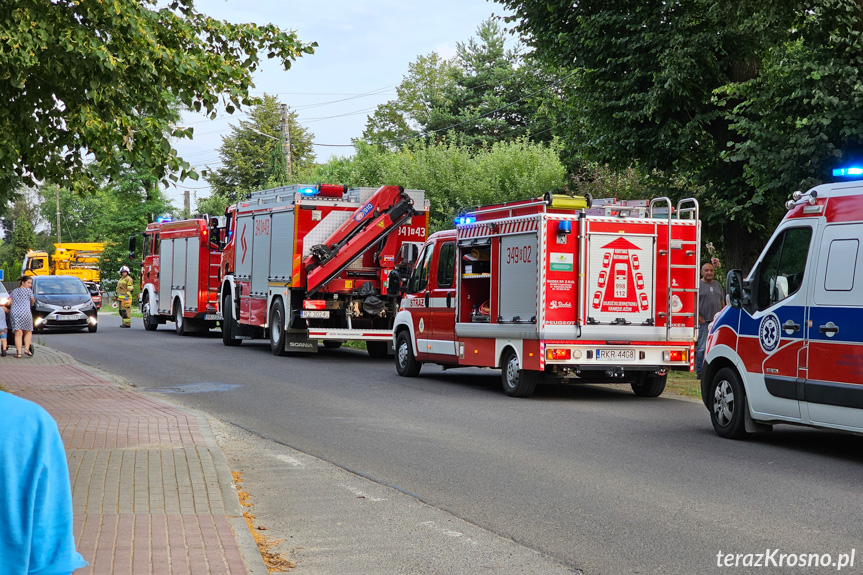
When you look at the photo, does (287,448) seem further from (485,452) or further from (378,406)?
(378,406)

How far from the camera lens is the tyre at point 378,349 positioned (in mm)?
23266

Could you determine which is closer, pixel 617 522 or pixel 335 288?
pixel 617 522

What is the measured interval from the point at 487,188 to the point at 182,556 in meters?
30.9

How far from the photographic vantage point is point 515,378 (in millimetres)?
14594

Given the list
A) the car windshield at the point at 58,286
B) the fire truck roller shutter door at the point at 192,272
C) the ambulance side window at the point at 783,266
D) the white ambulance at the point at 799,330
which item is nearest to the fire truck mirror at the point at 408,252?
the fire truck roller shutter door at the point at 192,272

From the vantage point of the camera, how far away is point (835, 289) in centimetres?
939

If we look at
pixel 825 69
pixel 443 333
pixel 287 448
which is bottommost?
pixel 287 448

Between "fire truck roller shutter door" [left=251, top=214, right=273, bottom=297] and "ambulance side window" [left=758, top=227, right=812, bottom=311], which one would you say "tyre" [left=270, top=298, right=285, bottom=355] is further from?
"ambulance side window" [left=758, top=227, right=812, bottom=311]

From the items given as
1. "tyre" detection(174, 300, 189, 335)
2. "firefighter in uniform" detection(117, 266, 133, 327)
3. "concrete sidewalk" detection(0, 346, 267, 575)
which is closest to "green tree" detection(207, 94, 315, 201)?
"firefighter in uniform" detection(117, 266, 133, 327)

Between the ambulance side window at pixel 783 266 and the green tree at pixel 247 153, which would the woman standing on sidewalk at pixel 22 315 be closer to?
the ambulance side window at pixel 783 266

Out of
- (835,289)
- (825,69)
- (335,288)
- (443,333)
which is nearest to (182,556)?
(835,289)

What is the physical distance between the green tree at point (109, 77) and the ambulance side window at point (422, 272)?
255 inches

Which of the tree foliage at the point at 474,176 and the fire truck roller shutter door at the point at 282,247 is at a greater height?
the tree foliage at the point at 474,176

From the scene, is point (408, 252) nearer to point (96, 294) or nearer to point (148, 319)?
point (148, 319)
